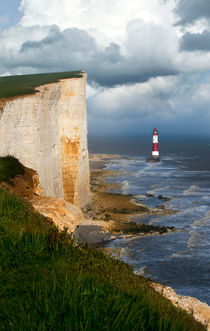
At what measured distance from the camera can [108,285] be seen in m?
5.06

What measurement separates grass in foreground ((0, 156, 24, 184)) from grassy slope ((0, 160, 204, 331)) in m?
12.1

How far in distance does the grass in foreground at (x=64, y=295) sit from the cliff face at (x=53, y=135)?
17.4 m

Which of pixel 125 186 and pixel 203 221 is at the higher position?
pixel 125 186

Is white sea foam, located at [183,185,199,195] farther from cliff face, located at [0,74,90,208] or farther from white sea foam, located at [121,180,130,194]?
cliff face, located at [0,74,90,208]

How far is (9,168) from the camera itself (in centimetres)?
Answer: 2030

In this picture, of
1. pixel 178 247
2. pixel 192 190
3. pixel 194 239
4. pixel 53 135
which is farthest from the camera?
pixel 192 190

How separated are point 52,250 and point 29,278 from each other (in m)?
1.22

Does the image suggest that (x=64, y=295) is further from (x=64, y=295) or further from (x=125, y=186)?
(x=125, y=186)

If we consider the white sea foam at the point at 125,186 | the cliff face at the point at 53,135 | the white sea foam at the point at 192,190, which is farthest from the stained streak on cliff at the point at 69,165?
the white sea foam at the point at 192,190

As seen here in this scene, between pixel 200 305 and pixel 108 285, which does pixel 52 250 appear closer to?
pixel 108 285

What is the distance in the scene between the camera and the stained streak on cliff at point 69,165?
31625 mm

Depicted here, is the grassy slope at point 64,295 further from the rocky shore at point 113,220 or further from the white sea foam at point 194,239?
the white sea foam at point 194,239

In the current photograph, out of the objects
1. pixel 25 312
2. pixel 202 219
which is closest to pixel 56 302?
pixel 25 312

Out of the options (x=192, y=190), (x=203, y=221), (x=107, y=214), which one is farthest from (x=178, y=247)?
(x=192, y=190)
